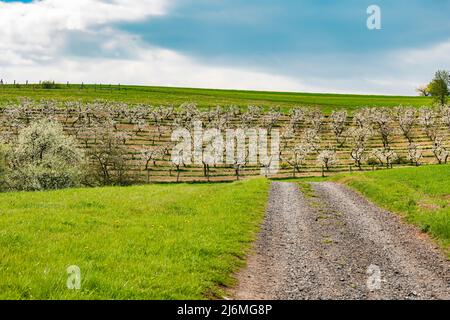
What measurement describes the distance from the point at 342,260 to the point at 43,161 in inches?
2108

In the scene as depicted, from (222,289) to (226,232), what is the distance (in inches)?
289

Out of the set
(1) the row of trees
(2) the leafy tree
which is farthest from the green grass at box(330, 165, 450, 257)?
(2) the leafy tree

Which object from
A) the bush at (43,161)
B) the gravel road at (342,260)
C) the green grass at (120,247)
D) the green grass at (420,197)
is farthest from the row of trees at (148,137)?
the gravel road at (342,260)

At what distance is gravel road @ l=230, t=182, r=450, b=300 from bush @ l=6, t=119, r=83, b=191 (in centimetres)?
3863

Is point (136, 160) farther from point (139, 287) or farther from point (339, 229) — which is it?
point (139, 287)

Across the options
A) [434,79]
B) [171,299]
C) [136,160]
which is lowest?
[136,160]

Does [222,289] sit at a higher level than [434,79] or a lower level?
lower

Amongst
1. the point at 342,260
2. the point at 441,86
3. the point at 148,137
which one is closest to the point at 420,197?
the point at 342,260

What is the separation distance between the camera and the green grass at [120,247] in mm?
11000

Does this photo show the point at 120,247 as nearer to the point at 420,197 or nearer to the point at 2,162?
the point at 420,197

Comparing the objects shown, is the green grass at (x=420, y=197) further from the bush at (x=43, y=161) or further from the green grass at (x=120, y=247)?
the bush at (x=43, y=161)

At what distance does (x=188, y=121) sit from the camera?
141500 millimetres

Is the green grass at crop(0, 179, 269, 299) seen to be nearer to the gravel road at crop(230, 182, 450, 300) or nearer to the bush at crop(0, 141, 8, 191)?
the gravel road at crop(230, 182, 450, 300)
